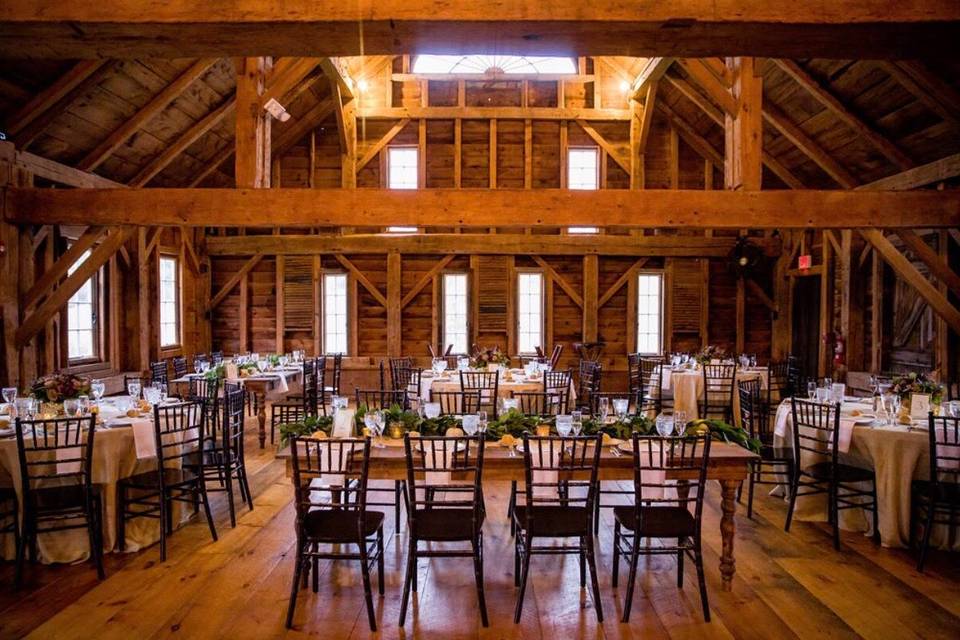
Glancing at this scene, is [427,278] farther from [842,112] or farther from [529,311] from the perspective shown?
[842,112]

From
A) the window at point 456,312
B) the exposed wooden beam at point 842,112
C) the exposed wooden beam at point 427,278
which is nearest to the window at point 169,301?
the exposed wooden beam at point 427,278

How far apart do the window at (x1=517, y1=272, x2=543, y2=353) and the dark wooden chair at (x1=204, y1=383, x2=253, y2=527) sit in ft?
22.1

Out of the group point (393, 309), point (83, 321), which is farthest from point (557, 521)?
point (393, 309)

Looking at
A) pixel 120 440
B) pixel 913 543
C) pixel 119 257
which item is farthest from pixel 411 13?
pixel 119 257

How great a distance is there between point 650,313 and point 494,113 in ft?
15.7

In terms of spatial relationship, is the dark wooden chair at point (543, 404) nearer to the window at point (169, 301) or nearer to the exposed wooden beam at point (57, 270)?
the exposed wooden beam at point (57, 270)

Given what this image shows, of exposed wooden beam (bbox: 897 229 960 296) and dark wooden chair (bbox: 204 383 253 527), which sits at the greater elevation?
exposed wooden beam (bbox: 897 229 960 296)

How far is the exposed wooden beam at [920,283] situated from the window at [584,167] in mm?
A: 5424

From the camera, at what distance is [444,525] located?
141 inches

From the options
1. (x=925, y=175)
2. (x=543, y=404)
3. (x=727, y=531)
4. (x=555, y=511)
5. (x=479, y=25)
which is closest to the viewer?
(x=479, y=25)

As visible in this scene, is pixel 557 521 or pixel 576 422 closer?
pixel 557 521

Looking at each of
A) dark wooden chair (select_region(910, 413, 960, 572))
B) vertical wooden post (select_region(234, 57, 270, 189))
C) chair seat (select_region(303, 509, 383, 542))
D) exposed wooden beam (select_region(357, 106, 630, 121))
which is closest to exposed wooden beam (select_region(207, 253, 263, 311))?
exposed wooden beam (select_region(357, 106, 630, 121))

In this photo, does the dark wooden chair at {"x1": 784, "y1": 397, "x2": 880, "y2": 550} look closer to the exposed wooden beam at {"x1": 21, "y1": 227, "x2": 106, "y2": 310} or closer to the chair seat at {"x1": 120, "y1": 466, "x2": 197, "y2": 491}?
the chair seat at {"x1": 120, "y1": 466, "x2": 197, "y2": 491}

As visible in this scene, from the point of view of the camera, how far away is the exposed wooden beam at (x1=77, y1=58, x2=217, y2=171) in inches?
306
